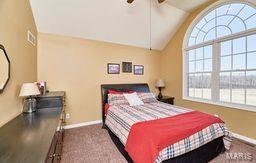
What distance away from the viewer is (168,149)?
1.55 m

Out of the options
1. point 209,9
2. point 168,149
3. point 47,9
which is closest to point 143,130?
point 168,149

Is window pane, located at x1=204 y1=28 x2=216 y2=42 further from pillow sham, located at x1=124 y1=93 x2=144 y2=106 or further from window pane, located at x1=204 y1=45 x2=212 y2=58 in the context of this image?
pillow sham, located at x1=124 y1=93 x2=144 y2=106

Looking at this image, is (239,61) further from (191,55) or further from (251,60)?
(191,55)

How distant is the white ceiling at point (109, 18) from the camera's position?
2797 millimetres

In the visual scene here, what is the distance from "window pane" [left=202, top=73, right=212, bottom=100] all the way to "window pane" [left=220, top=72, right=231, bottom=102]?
0.96 ft

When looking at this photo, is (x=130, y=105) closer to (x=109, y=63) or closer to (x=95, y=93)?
(x=95, y=93)

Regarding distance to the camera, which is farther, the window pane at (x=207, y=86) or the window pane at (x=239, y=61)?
the window pane at (x=207, y=86)

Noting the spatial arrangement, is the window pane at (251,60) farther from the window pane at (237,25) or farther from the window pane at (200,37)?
the window pane at (200,37)

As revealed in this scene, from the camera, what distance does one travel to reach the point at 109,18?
3.25 metres

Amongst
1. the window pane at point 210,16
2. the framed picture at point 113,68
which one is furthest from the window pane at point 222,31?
the framed picture at point 113,68

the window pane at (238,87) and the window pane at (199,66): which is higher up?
the window pane at (199,66)

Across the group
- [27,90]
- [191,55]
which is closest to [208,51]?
[191,55]

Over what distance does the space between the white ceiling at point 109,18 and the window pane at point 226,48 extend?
1.21 meters

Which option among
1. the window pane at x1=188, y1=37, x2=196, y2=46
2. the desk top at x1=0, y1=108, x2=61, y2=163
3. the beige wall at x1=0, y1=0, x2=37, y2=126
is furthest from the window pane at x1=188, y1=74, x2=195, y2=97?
the beige wall at x1=0, y1=0, x2=37, y2=126
